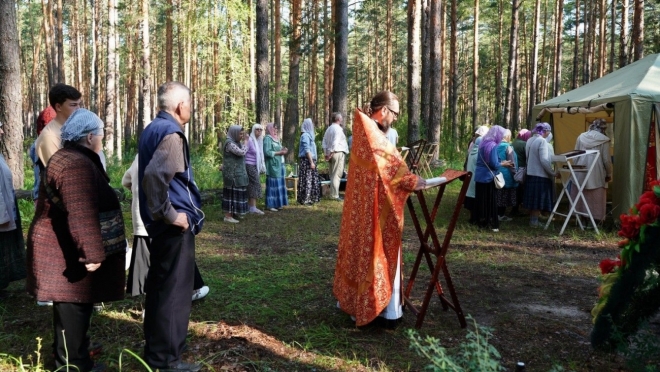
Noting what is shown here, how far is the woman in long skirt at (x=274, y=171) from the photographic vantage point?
9.73m

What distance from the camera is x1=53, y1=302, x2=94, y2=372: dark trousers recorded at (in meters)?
2.96

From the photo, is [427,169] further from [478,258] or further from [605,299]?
[605,299]

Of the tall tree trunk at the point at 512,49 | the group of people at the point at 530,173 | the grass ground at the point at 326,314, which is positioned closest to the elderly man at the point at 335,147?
the group of people at the point at 530,173

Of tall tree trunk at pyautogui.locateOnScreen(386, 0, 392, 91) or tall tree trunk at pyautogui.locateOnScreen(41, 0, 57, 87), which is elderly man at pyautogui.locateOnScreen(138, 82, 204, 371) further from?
tall tree trunk at pyautogui.locateOnScreen(386, 0, 392, 91)

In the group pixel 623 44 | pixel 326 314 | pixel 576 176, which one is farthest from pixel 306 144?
pixel 623 44

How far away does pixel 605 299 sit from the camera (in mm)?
3389

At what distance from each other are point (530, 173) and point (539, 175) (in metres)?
0.14

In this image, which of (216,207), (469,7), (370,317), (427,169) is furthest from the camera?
(469,7)

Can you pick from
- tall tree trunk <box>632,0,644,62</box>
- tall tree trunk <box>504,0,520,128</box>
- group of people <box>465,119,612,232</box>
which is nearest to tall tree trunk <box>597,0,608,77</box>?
tall tree trunk <box>504,0,520,128</box>

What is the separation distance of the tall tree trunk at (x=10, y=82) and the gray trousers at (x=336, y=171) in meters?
5.73

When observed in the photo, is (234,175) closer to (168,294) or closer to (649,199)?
(168,294)

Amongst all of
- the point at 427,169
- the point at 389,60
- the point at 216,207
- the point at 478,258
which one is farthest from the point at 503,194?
the point at 389,60

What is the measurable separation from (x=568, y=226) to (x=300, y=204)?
16.5 ft

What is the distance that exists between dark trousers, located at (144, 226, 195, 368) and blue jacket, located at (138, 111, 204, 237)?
3.0 inches
